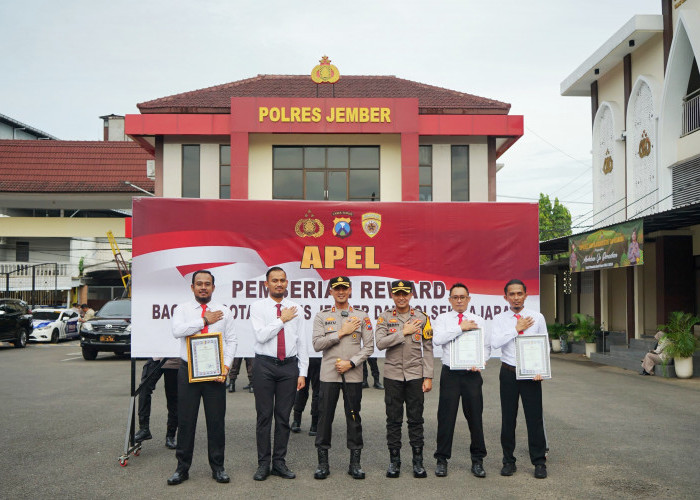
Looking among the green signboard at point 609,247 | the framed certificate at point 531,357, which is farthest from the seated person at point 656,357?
the framed certificate at point 531,357

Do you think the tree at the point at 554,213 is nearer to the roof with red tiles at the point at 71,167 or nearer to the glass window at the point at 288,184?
the roof with red tiles at the point at 71,167

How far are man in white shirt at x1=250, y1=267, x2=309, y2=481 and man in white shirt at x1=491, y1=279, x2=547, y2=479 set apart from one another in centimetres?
209

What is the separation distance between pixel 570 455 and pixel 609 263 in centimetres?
1128

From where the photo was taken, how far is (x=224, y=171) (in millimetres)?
24641

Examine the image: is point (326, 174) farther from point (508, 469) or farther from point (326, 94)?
point (508, 469)

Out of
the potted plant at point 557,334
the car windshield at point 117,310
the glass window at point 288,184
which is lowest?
the potted plant at point 557,334

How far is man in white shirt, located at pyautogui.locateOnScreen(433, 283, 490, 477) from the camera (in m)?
6.51

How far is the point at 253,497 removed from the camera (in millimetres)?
5719

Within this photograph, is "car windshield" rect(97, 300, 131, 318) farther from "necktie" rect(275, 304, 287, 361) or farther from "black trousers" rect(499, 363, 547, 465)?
"black trousers" rect(499, 363, 547, 465)

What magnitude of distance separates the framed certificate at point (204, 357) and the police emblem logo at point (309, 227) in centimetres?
199

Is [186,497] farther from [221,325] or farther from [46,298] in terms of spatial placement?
[46,298]

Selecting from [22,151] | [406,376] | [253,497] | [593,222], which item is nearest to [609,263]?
[593,222]

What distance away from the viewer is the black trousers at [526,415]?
6.50 m

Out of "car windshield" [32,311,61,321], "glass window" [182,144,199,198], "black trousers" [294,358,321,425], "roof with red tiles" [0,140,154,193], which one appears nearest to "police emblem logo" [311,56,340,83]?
"glass window" [182,144,199,198]
